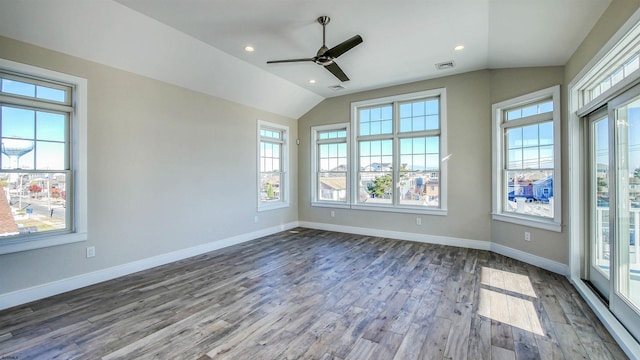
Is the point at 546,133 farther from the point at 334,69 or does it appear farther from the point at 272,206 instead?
the point at 272,206

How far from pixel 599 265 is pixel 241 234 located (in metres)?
5.21

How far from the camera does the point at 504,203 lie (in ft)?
15.0

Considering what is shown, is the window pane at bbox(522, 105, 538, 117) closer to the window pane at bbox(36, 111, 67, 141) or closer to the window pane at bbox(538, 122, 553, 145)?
the window pane at bbox(538, 122, 553, 145)

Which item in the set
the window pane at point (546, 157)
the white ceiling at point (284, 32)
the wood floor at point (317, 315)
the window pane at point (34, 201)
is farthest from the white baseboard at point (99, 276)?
the window pane at point (546, 157)

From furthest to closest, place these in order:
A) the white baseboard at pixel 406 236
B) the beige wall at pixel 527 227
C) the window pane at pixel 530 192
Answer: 1. the white baseboard at pixel 406 236
2. the window pane at pixel 530 192
3. the beige wall at pixel 527 227

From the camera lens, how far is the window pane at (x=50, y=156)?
3123 mm

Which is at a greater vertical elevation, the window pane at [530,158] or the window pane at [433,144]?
the window pane at [433,144]

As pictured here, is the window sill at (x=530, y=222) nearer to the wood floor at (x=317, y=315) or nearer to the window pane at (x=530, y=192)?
the window pane at (x=530, y=192)

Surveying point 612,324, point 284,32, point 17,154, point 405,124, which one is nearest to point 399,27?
point 284,32

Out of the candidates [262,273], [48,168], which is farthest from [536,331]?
[48,168]

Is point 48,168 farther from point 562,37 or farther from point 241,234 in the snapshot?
point 562,37

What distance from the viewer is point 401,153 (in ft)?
18.6

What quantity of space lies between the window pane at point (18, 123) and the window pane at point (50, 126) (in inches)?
2.2

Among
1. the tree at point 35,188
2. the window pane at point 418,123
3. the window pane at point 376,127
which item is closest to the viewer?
the tree at point 35,188
